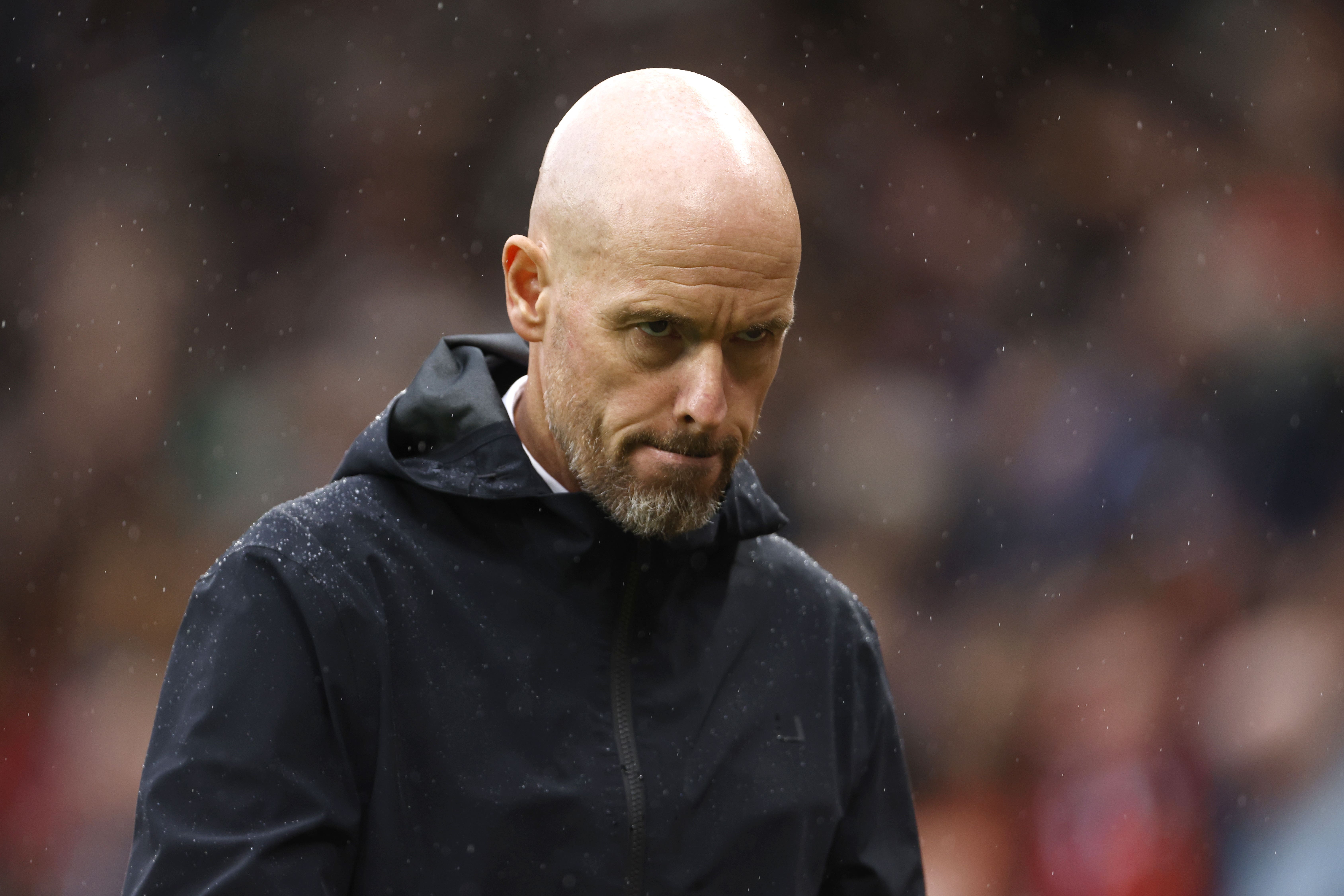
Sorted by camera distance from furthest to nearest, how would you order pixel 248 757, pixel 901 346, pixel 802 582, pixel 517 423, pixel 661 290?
pixel 901 346 < pixel 802 582 < pixel 517 423 < pixel 661 290 < pixel 248 757

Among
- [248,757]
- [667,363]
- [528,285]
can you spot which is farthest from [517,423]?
[248,757]

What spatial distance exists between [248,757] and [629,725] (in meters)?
0.39

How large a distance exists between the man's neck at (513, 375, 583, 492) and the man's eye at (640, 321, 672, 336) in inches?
7.4

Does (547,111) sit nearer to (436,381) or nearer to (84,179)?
(84,179)

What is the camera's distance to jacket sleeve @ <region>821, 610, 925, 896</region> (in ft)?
5.40

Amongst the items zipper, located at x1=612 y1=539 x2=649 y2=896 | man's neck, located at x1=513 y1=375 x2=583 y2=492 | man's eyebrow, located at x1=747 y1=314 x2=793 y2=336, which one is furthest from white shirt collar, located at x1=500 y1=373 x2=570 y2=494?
man's eyebrow, located at x1=747 y1=314 x2=793 y2=336

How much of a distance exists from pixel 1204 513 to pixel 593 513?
2.76 m

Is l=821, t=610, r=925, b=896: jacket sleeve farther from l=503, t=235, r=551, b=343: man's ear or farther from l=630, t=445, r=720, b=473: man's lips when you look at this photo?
l=503, t=235, r=551, b=343: man's ear

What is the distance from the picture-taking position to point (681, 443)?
138cm

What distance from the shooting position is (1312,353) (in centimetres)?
375

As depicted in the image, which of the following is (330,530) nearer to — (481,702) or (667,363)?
(481,702)

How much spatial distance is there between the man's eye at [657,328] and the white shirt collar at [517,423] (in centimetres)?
19

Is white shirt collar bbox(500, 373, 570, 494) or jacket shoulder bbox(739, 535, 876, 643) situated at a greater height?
white shirt collar bbox(500, 373, 570, 494)

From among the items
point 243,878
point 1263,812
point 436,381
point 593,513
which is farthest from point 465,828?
point 1263,812
